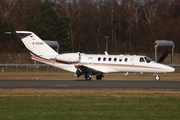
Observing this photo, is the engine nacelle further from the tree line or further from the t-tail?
the tree line

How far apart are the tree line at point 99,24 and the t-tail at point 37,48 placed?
33097 millimetres

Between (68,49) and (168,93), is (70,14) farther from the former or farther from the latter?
(168,93)

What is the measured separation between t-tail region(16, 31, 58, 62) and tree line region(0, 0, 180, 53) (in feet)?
109

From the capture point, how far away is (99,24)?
88875 mm

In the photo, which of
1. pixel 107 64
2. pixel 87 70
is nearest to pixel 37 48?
pixel 87 70

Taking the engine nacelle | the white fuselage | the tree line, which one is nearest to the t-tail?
the engine nacelle

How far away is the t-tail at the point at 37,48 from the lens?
139 ft

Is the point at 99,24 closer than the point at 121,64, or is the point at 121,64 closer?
the point at 121,64

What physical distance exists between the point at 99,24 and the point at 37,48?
4686cm

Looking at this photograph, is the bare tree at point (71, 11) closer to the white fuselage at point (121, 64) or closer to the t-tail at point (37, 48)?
the t-tail at point (37, 48)

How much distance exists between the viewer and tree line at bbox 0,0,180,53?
7950 cm
